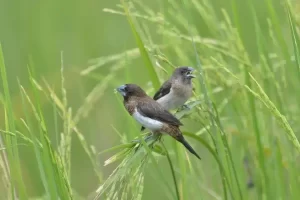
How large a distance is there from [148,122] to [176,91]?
0.95 meters

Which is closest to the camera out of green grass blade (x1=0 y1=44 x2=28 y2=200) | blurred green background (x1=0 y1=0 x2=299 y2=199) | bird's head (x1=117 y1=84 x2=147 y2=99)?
green grass blade (x1=0 y1=44 x2=28 y2=200)

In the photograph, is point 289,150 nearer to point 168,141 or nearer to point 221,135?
point 221,135

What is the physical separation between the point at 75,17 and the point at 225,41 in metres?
3.77

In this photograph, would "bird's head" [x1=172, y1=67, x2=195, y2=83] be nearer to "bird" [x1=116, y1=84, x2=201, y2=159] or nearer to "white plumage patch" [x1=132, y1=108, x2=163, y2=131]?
"bird" [x1=116, y1=84, x2=201, y2=159]

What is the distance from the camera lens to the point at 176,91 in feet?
12.4

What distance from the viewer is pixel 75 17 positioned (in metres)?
6.82

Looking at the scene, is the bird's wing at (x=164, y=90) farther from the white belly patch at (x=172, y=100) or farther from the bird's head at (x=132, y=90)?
the bird's head at (x=132, y=90)

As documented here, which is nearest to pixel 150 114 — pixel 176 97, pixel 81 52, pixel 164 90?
pixel 176 97

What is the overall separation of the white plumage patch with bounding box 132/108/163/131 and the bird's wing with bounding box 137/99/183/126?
0.01 metres

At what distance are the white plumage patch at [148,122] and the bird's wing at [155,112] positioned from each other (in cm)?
1

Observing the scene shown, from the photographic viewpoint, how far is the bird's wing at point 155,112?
2656mm

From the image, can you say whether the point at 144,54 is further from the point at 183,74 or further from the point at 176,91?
the point at 183,74

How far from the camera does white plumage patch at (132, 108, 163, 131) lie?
2.73m

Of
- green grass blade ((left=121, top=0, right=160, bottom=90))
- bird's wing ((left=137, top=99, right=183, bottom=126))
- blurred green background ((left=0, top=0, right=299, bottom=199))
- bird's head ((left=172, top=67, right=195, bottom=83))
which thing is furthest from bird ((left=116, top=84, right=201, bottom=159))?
blurred green background ((left=0, top=0, right=299, bottom=199))
